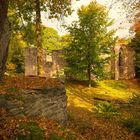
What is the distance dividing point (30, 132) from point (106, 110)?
36.5 ft

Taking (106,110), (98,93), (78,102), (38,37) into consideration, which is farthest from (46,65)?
(106,110)

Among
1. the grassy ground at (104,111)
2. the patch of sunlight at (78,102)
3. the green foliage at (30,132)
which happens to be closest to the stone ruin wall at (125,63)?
the grassy ground at (104,111)

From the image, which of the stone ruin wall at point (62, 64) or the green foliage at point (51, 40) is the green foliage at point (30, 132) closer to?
the stone ruin wall at point (62, 64)

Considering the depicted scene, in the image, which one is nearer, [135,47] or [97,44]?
[97,44]

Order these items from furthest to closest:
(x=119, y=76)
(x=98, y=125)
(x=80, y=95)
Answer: (x=119, y=76), (x=80, y=95), (x=98, y=125)

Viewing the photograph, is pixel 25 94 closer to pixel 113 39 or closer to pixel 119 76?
pixel 113 39

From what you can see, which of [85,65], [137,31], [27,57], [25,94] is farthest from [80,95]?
[25,94]

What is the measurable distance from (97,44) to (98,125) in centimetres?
1342

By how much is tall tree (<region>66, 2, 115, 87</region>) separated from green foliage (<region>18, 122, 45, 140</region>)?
60.9 feet

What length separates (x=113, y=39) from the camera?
92.6ft

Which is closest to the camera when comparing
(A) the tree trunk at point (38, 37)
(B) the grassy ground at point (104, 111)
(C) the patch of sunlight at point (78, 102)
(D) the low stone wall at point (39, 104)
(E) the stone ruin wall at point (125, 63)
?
(D) the low stone wall at point (39, 104)

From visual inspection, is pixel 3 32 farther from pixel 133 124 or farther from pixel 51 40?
pixel 51 40

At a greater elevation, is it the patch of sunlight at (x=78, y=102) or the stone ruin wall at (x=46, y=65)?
the stone ruin wall at (x=46, y=65)

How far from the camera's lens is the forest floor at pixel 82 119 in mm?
8977
